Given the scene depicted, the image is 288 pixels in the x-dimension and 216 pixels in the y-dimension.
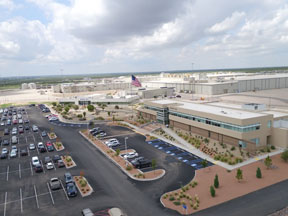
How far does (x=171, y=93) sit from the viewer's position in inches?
4983

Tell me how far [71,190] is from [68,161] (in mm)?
12140

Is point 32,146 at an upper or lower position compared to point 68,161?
upper

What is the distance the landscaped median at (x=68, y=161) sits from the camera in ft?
133

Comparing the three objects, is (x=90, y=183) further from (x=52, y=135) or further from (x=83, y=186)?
(x=52, y=135)

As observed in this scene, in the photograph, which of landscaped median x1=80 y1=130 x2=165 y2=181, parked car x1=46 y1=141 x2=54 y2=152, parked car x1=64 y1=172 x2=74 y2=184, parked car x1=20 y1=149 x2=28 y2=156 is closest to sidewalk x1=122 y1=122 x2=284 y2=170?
landscaped median x1=80 y1=130 x2=165 y2=181

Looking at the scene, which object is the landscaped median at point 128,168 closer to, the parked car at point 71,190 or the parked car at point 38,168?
the parked car at point 71,190

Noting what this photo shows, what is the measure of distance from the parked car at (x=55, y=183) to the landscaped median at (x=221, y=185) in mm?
14475

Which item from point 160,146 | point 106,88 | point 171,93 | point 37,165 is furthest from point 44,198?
point 106,88

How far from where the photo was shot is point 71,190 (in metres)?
30.7

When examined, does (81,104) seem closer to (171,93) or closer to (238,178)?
(171,93)

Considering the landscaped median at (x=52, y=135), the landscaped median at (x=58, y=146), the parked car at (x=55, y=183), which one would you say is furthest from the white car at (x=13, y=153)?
the parked car at (x=55, y=183)

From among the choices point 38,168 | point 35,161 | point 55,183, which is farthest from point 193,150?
point 35,161

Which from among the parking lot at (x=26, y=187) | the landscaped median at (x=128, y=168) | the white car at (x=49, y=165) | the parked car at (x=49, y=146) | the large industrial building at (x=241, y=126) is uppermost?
the large industrial building at (x=241, y=126)

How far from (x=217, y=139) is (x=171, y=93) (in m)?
79.7
